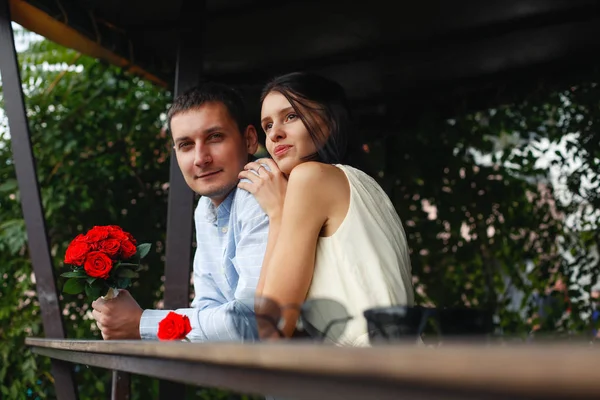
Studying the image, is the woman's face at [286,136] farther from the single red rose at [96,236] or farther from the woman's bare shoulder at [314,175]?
the single red rose at [96,236]

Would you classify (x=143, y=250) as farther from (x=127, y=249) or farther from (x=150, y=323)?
(x=150, y=323)

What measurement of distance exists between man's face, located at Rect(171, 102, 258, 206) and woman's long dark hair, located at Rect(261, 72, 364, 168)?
1.36 ft

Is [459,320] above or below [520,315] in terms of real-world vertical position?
above

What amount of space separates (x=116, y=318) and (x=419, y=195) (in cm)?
348

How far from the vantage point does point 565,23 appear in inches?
155

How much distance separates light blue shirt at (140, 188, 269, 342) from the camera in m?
2.08

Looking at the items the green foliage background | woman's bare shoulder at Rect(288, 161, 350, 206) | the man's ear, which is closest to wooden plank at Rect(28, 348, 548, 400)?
woman's bare shoulder at Rect(288, 161, 350, 206)

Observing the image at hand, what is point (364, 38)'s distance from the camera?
13.4 feet

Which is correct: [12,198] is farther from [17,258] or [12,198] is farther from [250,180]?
[250,180]

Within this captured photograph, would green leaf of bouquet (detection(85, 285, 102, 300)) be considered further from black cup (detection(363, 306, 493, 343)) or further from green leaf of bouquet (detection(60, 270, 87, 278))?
black cup (detection(363, 306, 493, 343))

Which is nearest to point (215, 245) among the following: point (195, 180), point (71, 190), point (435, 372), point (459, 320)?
point (195, 180)

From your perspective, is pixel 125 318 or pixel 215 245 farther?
pixel 215 245

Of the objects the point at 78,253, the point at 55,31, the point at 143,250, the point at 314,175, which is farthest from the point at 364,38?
the point at 314,175

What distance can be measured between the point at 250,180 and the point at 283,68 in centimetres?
238
